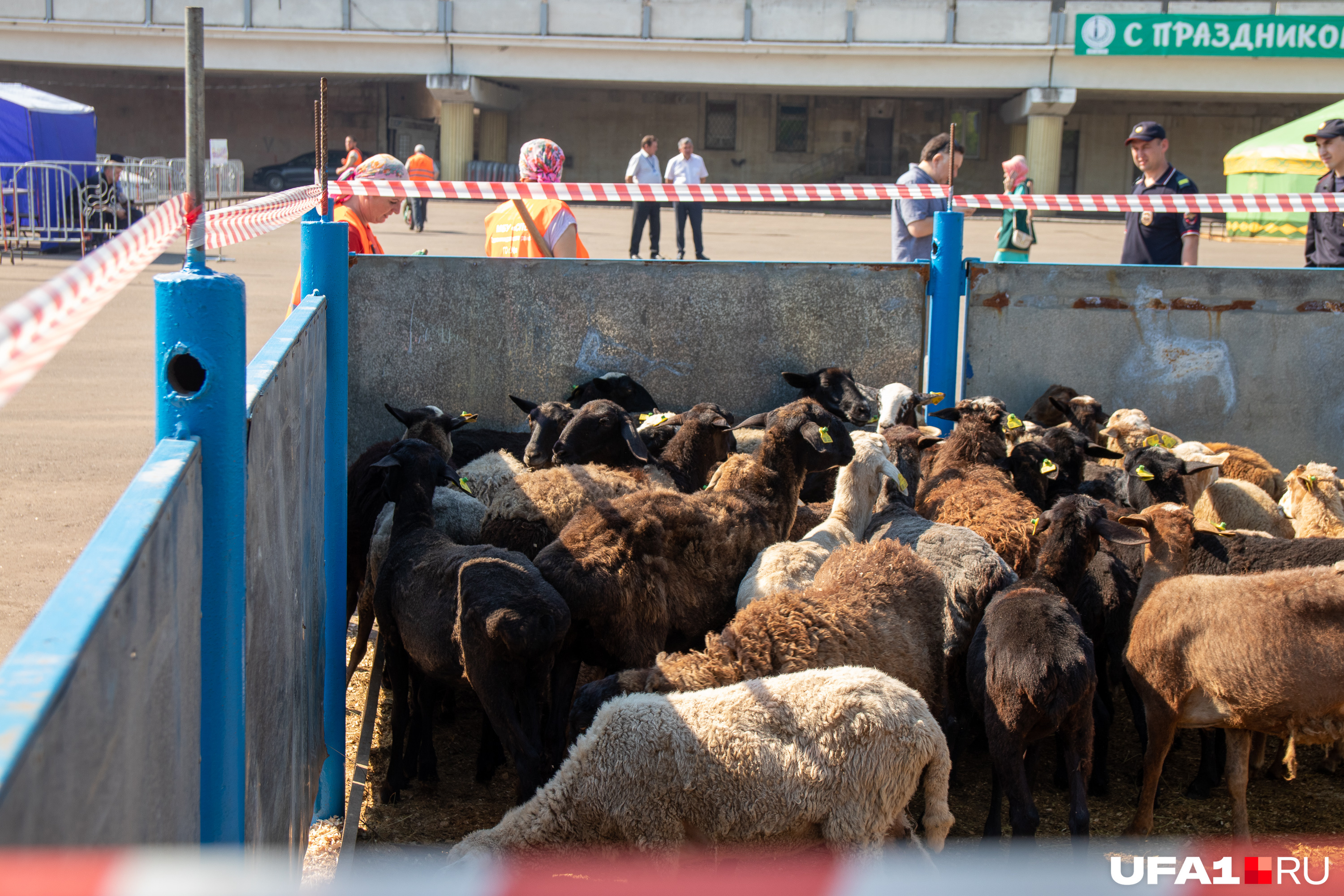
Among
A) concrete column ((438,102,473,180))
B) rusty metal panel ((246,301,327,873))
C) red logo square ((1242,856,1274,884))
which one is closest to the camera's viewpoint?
rusty metal panel ((246,301,327,873))

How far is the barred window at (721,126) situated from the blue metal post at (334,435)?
43727 mm

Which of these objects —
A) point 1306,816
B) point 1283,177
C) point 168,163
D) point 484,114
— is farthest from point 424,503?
point 484,114

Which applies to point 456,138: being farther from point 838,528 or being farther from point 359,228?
point 838,528

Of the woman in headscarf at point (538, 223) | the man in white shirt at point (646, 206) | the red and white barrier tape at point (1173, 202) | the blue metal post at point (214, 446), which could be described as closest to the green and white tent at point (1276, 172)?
the man in white shirt at point (646, 206)

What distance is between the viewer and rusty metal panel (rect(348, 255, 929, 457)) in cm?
668

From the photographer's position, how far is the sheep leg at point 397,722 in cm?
425

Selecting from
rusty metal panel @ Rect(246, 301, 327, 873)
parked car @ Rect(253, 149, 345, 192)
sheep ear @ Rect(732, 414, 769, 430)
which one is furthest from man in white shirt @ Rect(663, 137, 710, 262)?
parked car @ Rect(253, 149, 345, 192)

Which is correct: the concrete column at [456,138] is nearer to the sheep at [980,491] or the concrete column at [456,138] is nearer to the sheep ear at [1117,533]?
the sheep at [980,491]

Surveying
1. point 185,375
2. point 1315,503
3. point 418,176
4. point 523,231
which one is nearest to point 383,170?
point 523,231

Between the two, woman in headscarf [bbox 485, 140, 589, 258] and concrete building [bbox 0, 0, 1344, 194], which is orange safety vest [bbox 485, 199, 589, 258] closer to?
woman in headscarf [bbox 485, 140, 589, 258]

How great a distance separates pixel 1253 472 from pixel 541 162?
15.3 ft

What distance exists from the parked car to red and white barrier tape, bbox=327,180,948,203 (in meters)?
36.1

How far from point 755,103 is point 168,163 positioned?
83.7ft

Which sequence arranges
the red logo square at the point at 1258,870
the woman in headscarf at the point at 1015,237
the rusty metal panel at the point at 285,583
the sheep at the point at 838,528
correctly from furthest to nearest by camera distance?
the woman in headscarf at the point at 1015,237 → the sheep at the point at 838,528 → the red logo square at the point at 1258,870 → the rusty metal panel at the point at 285,583
